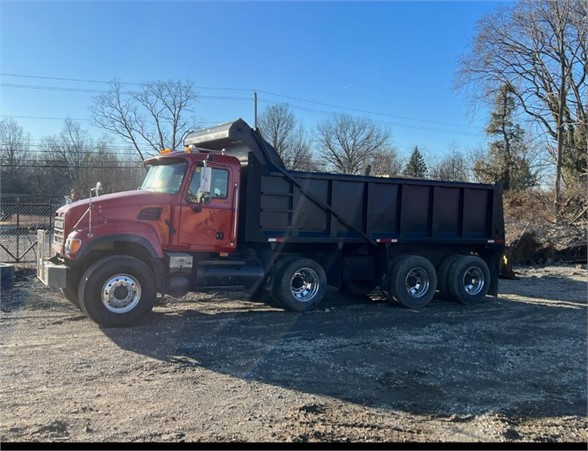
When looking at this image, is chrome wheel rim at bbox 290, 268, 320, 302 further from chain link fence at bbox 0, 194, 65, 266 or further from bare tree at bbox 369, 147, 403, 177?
bare tree at bbox 369, 147, 403, 177

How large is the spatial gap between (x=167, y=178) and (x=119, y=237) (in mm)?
1419

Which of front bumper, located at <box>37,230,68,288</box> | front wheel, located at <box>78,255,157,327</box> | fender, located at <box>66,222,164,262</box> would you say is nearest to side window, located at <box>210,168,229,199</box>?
fender, located at <box>66,222,164,262</box>

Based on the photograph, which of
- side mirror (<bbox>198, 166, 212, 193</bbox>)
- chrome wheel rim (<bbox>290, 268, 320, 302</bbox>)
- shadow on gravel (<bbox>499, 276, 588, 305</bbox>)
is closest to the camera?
side mirror (<bbox>198, 166, 212, 193</bbox>)

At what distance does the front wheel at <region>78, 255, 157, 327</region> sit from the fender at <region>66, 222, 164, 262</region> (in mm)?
258

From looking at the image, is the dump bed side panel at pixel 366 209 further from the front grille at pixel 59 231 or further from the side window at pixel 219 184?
the front grille at pixel 59 231

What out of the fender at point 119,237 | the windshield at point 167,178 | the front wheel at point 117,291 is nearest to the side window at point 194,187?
the windshield at point 167,178

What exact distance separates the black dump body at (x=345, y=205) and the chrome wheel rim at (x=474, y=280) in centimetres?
65

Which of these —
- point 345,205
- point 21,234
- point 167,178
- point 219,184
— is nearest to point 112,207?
point 167,178

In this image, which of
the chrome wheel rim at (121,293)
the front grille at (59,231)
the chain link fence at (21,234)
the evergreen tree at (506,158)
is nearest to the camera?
the chrome wheel rim at (121,293)

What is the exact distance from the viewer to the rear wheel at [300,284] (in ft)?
30.7

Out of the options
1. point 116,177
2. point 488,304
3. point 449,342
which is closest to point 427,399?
point 449,342

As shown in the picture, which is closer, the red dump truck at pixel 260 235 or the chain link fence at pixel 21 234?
the red dump truck at pixel 260 235

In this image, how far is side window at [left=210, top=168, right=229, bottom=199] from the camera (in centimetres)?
884

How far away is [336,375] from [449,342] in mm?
2426
